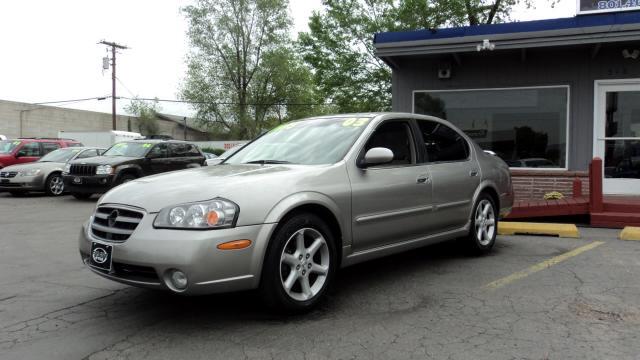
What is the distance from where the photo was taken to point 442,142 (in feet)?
19.0

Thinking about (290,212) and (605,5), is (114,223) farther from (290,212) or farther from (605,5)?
(605,5)

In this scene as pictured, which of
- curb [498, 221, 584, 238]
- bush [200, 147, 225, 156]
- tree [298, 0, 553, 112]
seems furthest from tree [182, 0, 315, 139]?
curb [498, 221, 584, 238]

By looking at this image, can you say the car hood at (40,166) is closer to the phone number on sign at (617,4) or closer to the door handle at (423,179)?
the door handle at (423,179)

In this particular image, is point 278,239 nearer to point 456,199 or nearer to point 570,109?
point 456,199

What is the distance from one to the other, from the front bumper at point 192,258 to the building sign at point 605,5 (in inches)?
356

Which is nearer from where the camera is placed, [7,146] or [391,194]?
[391,194]

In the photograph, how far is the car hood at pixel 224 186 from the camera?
3.71 m

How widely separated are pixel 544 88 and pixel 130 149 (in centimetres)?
1037

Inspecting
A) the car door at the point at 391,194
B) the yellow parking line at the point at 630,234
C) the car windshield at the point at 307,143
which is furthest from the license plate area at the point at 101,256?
the yellow parking line at the point at 630,234

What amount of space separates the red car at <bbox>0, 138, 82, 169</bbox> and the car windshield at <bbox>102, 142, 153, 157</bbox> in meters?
4.54

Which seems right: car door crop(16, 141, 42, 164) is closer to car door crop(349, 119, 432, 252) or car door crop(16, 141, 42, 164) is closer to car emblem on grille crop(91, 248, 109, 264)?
car emblem on grille crop(91, 248, 109, 264)

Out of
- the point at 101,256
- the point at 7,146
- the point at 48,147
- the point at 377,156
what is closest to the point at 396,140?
the point at 377,156

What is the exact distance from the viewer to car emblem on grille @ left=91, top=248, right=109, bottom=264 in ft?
12.4

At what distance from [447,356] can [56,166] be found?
48.5 feet
